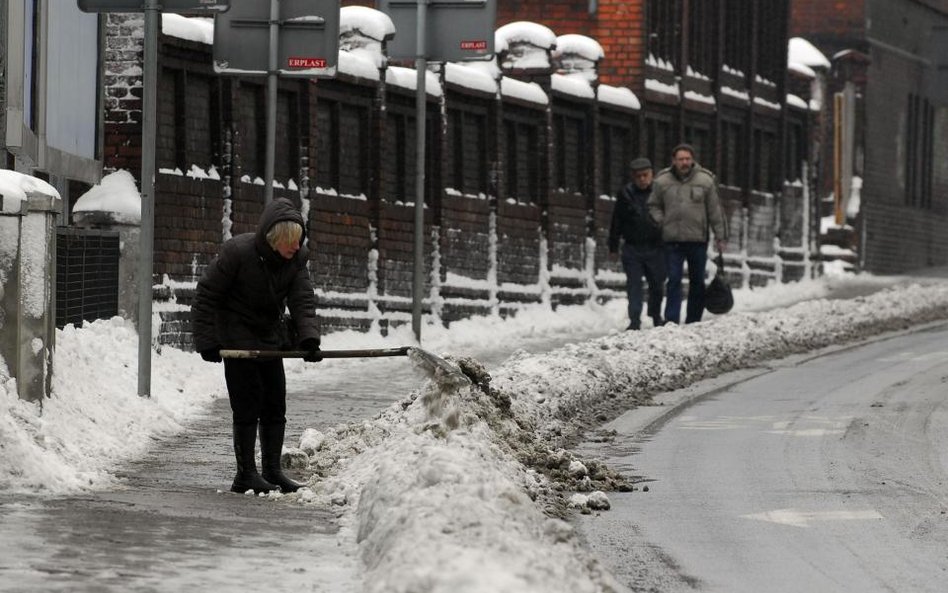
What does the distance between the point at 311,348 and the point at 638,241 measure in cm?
1245

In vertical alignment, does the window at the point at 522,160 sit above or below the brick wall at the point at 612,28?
below

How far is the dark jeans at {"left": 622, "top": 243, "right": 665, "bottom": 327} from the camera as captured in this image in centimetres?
2283

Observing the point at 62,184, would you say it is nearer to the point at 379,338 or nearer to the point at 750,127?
the point at 379,338

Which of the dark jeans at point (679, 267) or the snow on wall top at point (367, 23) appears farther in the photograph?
the dark jeans at point (679, 267)

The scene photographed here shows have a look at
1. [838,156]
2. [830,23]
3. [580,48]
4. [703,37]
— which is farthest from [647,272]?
[830,23]

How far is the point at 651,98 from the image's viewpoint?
3216 centimetres

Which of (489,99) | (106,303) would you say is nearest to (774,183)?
(489,99)

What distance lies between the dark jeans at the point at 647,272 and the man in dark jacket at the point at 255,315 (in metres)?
12.3

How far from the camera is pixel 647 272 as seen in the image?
23.1 metres

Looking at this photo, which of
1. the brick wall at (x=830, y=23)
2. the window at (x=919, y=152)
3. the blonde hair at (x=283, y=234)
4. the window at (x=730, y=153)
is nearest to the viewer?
the blonde hair at (x=283, y=234)

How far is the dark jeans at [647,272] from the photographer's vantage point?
22828 mm

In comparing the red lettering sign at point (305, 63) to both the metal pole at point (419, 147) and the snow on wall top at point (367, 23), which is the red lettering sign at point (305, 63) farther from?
the snow on wall top at point (367, 23)

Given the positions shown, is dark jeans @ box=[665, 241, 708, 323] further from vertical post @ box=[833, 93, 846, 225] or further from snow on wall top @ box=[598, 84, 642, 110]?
vertical post @ box=[833, 93, 846, 225]

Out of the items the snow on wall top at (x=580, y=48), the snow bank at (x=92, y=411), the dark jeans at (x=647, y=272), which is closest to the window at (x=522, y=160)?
the snow on wall top at (x=580, y=48)
